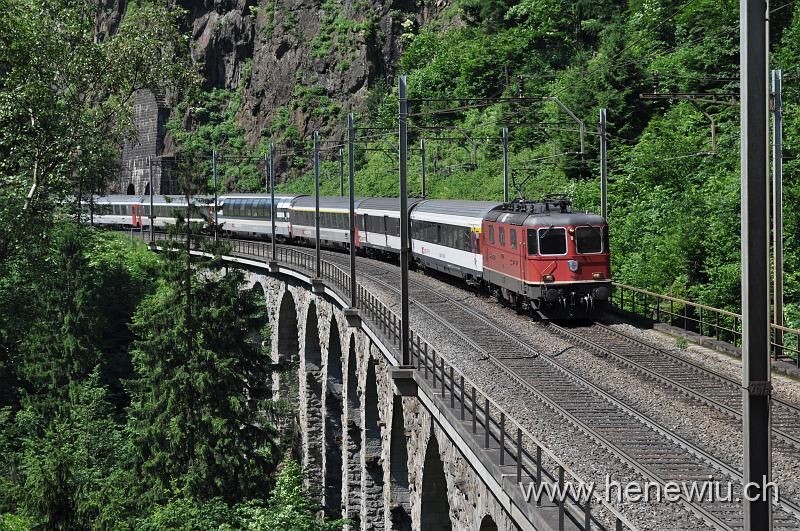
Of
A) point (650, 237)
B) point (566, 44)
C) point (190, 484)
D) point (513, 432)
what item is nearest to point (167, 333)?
point (190, 484)

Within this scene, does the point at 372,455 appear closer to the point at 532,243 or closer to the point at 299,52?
the point at 532,243

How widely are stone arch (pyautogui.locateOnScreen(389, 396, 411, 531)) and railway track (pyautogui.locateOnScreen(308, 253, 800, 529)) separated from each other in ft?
8.73

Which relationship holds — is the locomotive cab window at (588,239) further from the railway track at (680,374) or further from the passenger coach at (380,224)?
the passenger coach at (380,224)

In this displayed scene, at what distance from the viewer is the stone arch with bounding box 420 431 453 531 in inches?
725

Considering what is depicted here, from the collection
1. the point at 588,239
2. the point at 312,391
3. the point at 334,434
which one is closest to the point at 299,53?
the point at 312,391

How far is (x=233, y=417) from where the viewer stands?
32281 mm

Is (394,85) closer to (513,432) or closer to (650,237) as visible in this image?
(650,237)

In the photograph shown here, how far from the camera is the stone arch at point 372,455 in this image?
30.2 m

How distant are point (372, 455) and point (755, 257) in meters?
26.1

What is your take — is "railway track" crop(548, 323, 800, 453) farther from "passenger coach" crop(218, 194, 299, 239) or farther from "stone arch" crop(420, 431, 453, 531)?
"passenger coach" crop(218, 194, 299, 239)

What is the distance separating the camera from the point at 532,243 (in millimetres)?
28047

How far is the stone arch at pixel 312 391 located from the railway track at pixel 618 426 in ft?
62.0

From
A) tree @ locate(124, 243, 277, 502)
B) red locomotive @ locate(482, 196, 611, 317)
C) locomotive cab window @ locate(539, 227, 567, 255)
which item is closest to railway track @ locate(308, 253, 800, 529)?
red locomotive @ locate(482, 196, 611, 317)

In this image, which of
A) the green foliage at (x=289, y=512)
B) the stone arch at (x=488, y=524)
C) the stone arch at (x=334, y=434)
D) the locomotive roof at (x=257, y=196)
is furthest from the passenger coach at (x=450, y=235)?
the locomotive roof at (x=257, y=196)
